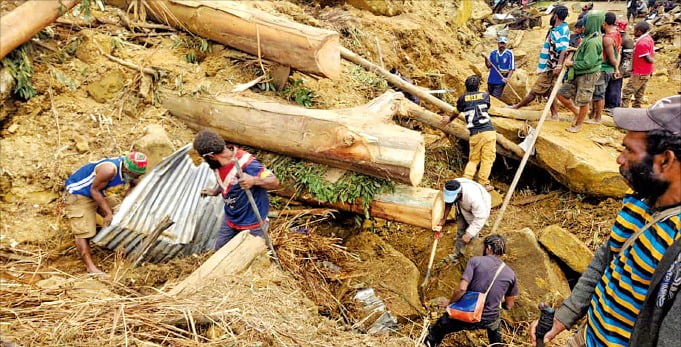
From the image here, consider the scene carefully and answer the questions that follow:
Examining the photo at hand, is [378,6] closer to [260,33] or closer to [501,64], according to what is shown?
[501,64]

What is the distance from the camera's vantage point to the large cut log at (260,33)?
511 cm

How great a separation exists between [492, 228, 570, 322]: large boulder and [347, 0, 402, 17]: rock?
5.96 metres

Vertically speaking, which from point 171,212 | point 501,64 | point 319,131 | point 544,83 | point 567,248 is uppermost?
point 544,83

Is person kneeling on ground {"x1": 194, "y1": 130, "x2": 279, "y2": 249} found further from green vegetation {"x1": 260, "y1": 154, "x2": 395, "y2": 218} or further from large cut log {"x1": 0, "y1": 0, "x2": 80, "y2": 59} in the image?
large cut log {"x1": 0, "y1": 0, "x2": 80, "y2": 59}

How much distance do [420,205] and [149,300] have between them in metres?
2.78

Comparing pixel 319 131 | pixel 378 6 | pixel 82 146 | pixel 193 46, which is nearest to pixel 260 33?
pixel 193 46

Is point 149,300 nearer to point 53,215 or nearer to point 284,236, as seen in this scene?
point 284,236

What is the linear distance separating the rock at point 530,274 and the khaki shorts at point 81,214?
13.0ft

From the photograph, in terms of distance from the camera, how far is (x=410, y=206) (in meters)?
4.79

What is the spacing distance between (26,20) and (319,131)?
131 inches

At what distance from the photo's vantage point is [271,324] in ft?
9.84

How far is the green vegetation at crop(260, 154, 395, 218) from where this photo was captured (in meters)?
4.80

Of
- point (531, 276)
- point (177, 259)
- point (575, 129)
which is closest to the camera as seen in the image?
point (177, 259)

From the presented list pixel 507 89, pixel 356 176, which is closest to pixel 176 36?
pixel 356 176
